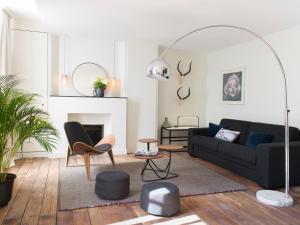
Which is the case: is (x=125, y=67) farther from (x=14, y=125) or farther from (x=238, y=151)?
(x=14, y=125)

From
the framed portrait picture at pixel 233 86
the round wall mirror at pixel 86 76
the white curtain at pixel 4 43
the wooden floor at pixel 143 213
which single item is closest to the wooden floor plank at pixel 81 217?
the wooden floor at pixel 143 213

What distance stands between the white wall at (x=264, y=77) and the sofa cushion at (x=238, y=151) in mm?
1056

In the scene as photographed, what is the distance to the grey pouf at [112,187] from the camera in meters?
3.14

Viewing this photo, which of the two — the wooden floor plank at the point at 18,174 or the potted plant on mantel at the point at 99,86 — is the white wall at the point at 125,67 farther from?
the wooden floor plank at the point at 18,174

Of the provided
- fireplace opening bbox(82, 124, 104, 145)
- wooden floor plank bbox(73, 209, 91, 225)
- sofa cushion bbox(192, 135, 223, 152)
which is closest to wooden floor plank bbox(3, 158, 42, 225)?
wooden floor plank bbox(73, 209, 91, 225)

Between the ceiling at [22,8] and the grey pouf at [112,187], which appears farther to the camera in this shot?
the ceiling at [22,8]

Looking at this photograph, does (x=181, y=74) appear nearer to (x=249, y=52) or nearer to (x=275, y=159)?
(x=249, y=52)

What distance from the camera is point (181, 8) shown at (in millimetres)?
3732

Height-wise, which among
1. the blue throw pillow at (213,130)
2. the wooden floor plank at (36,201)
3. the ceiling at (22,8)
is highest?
the ceiling at (22,8)

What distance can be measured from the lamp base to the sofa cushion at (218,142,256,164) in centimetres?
64

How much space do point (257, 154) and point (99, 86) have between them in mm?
3334

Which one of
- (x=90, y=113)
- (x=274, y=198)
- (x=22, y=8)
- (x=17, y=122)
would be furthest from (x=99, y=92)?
(x=274, y=198)

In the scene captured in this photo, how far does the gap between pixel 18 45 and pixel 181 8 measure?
342cm

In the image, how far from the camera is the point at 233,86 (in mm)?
5883
